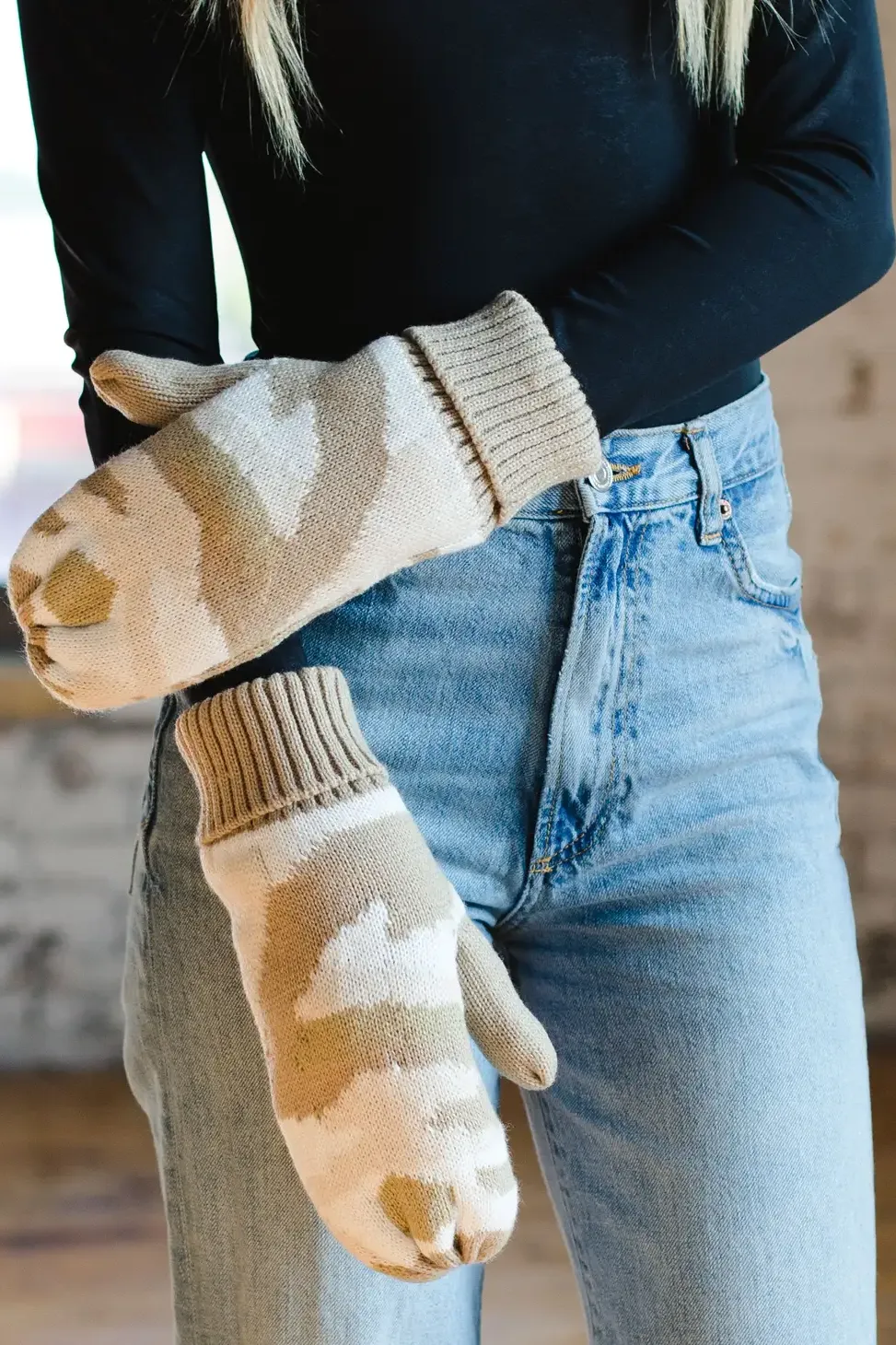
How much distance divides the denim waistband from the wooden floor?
1.17m

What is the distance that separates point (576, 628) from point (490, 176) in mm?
221

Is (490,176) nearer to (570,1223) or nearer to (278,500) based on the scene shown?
(278,500)

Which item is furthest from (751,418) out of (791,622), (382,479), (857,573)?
(857,573)

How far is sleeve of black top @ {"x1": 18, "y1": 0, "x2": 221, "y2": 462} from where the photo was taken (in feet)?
2.06

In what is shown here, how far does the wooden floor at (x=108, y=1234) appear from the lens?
1.49 metres

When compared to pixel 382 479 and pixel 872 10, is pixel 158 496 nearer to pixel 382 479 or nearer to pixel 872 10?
pixel 382 479

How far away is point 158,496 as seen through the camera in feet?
1.69

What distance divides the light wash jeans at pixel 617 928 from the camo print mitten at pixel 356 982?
3.3 inches

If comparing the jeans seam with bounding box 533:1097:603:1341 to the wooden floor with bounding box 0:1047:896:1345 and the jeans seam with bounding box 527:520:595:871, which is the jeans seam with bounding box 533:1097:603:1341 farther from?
the wooden floor with bounding box 0:1047:896:1345

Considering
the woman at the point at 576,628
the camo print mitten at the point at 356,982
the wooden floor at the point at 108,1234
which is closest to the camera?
the camo print mitten at the point at 356,982

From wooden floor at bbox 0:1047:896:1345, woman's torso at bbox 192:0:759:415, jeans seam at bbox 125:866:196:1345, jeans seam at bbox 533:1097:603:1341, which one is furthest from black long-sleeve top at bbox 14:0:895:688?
wooden floor at bbox 0:1047:896:1345

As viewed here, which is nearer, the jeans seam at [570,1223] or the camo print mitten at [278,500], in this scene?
the camo print mitten at [278,500]

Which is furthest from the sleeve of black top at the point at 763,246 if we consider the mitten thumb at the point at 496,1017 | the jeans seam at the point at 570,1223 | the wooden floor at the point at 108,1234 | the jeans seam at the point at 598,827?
the wooden floor at the point at 108,1234

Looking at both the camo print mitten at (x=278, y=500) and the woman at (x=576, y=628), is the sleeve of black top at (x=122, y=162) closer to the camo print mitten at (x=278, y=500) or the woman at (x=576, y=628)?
the woman at (x=576, y=628)
